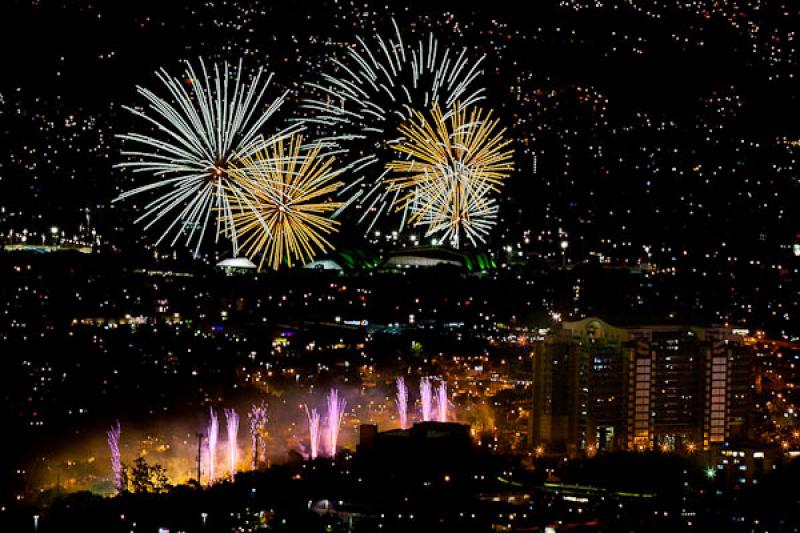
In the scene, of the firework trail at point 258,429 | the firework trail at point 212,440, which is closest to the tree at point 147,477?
the firework trail at point 212,440

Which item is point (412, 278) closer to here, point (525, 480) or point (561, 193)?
point (561, 193)

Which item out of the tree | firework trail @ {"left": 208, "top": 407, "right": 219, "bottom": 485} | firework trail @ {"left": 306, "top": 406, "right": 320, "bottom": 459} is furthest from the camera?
firework trail @ {"left": 306, "top": 406, "right": 320, "bottom": 459}

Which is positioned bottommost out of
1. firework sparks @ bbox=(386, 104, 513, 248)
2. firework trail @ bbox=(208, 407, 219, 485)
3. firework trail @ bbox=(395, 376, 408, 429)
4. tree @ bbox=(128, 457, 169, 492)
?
tree @ bbox=(128, 457, 169, 492)

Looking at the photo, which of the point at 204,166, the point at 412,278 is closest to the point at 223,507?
the point at 204,166

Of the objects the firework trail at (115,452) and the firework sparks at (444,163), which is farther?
the firework trail at (115,452)

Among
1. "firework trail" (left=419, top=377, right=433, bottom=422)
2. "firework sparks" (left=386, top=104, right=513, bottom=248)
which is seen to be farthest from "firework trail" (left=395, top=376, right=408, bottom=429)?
"firework sparks" (left=386, top=104, right=513, bottom=248)

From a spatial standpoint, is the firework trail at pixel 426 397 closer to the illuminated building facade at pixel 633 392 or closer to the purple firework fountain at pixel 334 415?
the purple firework fountain at pixel 334 415

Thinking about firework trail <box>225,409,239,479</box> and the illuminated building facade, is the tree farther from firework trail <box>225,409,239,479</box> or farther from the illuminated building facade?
the illuminated building facade
